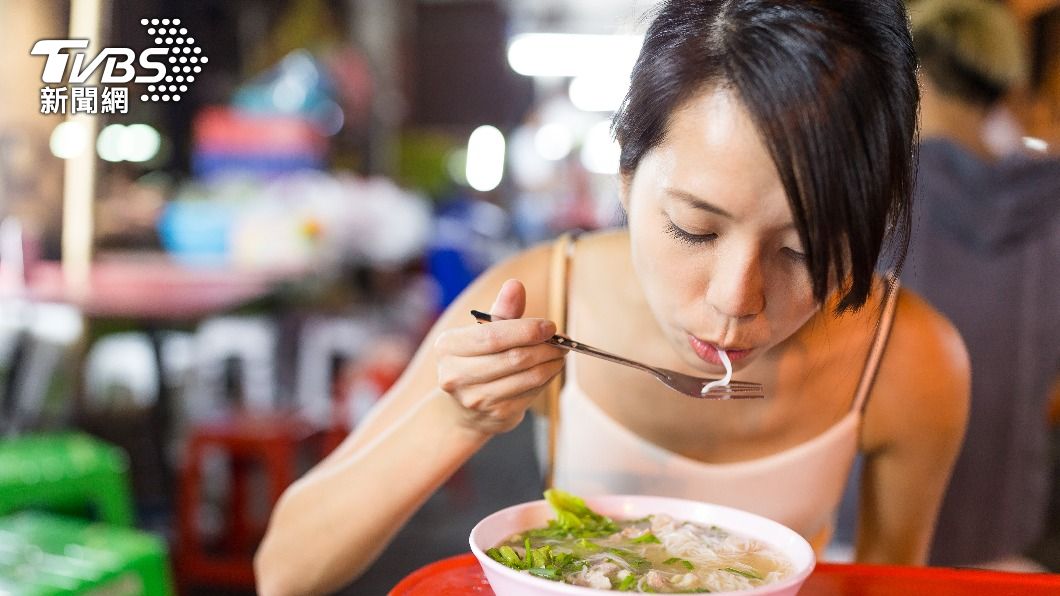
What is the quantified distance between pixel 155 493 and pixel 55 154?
3119 mm

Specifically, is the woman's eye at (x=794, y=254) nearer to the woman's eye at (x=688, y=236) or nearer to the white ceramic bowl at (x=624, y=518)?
the woman's eye at (x=688, y=236)

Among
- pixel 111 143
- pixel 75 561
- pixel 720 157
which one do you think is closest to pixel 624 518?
pixel 720 157

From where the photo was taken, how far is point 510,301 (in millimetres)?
986

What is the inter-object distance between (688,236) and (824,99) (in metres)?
0.20

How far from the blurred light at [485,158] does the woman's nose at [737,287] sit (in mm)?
10364

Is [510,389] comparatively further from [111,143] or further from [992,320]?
[992,320]

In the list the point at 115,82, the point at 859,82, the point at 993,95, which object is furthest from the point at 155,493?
the point at 859,82

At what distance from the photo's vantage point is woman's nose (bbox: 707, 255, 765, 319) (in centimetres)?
95

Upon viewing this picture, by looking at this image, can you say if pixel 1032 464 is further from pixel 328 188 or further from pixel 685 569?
pixel 328 188

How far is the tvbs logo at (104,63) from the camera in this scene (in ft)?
3.67

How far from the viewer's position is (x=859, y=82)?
913mm

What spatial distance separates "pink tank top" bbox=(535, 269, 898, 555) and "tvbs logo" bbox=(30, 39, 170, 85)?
2.32 ft

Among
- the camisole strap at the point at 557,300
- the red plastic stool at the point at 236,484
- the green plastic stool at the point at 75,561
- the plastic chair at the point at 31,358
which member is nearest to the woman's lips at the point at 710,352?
the camisole strap at the point at 557,300

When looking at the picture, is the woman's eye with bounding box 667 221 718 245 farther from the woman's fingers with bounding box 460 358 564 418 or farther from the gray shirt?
the gray shirt
